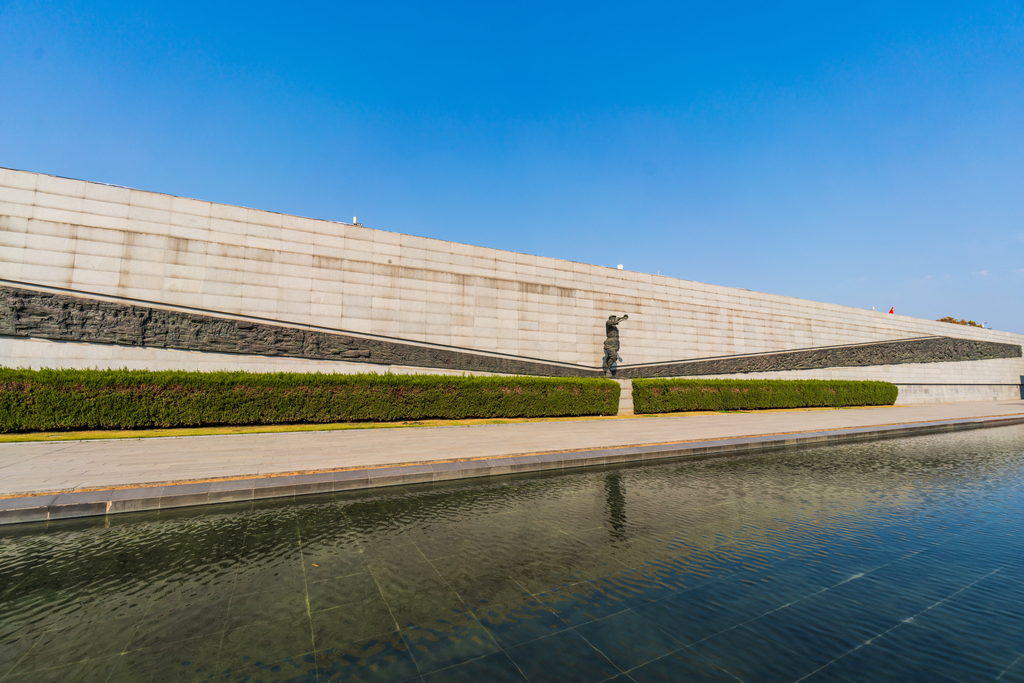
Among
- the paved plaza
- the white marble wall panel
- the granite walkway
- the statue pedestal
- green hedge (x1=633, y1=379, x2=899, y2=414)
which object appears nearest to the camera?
the granite walkway

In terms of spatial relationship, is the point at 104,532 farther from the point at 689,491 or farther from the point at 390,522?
the point at 689,491

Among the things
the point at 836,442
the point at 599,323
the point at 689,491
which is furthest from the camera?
the point at 599,323

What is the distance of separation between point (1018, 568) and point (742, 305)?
2475 centimetres

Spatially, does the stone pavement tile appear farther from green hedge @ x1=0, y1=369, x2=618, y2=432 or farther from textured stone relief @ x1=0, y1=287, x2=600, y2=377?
textured stone relief @ x1=0, y1=287, x2=600, y2=377

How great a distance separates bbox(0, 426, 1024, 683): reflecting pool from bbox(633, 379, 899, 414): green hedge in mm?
13858

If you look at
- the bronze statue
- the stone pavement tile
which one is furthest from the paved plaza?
the bronze statue

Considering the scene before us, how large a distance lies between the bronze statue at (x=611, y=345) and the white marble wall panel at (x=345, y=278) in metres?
0.81

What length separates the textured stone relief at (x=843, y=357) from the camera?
952 inches

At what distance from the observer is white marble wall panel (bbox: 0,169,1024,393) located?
1350 cm

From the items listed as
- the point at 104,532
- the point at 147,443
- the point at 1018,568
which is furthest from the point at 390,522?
the point at 147,443

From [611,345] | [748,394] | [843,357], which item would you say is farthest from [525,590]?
[843,357]

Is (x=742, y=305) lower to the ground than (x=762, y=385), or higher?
higher

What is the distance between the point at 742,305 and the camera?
2700 centimetres

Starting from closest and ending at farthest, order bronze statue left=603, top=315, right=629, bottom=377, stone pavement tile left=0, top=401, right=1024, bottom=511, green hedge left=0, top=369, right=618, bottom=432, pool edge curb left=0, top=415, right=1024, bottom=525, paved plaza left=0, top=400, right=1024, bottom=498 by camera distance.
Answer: pool edge curb left=0, top=415, right=1024, bottom=525 < stone pavement tile left=0, top=401, right=1024, bottom=511 < paved plaza left=0, top=400, right=1024, bottom=498 < green hedge left=0, top=369, right=618, bottom=432 < bronze statue left=603, top=315, right=629, bottom=377
